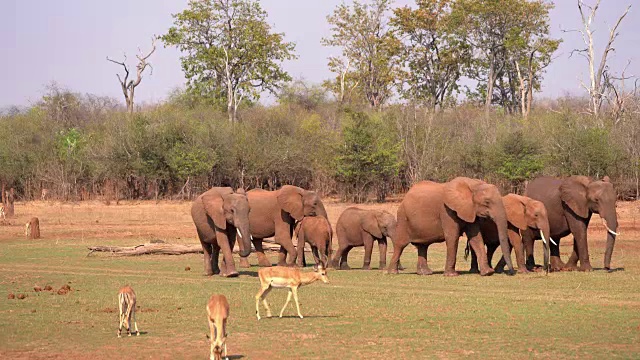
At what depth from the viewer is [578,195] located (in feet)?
84.2

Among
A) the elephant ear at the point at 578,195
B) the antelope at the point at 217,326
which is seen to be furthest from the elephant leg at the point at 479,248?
the antelope at the point at 217,326

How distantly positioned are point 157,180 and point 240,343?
157 ft

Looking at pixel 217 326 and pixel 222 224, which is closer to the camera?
pixel 217 326

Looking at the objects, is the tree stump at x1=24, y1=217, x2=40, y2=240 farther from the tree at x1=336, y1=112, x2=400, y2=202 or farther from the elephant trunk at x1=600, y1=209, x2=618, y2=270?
the elephant trunk at x1=600, y1=209, x2=618, y2=270

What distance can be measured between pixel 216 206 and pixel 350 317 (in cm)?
825

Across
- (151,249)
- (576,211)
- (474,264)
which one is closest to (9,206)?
(151,249)

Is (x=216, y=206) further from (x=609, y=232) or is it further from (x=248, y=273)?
(x=609, y=232)

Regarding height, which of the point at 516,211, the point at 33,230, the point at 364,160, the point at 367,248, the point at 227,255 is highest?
the point at 364,160

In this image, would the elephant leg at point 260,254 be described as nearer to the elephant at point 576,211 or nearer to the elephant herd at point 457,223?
the elephant herd at point 457,223

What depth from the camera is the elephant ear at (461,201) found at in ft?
80.2

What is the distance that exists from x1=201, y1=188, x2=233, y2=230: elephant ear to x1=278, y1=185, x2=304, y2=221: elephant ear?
345cm

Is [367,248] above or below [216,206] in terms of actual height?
below

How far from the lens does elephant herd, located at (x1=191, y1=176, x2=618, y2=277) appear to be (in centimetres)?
2455

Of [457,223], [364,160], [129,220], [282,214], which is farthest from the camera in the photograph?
[364,160]
